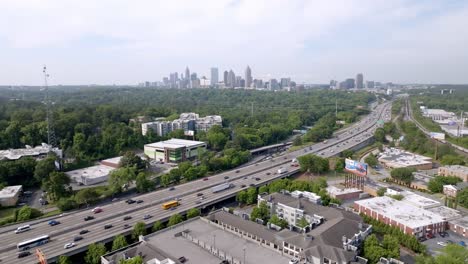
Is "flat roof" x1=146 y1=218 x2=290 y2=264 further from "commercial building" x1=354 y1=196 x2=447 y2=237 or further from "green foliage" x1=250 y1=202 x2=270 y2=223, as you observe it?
"commercial building" x1=354 y1=196 x2=447 y2=237

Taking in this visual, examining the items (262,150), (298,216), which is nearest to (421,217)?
(298,216)

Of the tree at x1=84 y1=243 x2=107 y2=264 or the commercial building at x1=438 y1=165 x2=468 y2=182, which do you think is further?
the commercial building at x1=438 y1=165 x2=468 y2=182

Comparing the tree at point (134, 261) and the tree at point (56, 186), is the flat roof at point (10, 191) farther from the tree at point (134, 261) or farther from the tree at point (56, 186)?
the tree at point (134, 261)

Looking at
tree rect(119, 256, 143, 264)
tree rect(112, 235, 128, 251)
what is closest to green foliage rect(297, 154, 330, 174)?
tree rect(112, 235, 128, 251)

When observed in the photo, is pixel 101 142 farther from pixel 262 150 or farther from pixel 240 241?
pixel 240 241

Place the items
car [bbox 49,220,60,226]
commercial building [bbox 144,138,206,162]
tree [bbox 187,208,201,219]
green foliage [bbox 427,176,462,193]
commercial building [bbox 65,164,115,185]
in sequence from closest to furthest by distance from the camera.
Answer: car [bbox 49,220,60,226]
tree [bbox 187,208,201,219]
green foliage [bbox 427,176,462,193]
commercial building [bbox 65,164,115,185]
commercial building [bbox 144,138,206,162]

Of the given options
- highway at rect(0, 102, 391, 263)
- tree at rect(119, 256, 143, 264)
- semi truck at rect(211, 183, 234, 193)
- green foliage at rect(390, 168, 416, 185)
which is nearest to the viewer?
tree at rect(119, 256, 143, 264)
